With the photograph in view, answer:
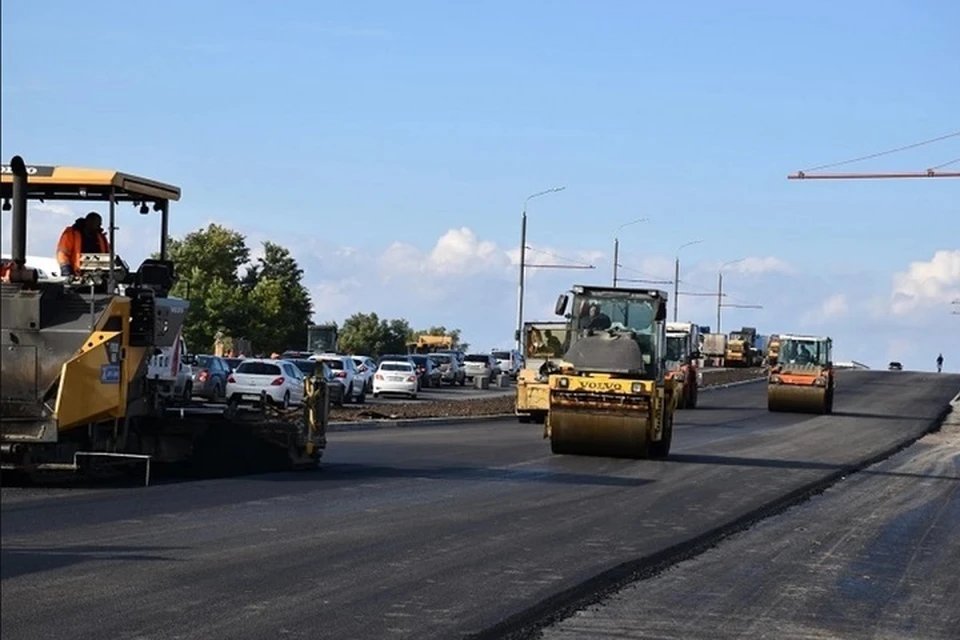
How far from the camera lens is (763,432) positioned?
146 feet

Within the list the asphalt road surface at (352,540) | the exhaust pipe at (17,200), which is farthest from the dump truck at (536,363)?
the exhaust pipe at (17,200)

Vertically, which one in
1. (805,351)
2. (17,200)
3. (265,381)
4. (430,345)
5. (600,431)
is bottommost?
(600,431)

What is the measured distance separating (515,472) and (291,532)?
32.5 ft

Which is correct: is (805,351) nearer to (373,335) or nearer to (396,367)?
(396,367)

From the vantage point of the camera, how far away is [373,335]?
140125 mm

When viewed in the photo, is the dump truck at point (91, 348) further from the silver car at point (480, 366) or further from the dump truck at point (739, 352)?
the dump truck at point (739, 352)

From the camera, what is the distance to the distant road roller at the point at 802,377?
5666cm

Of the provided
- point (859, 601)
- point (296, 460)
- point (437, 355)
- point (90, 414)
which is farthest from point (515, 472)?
point (437, 355)

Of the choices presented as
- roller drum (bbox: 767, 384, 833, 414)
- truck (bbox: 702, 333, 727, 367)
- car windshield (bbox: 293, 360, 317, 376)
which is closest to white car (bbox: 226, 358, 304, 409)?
car windshield (bbox: 293, 360, 317, 376)

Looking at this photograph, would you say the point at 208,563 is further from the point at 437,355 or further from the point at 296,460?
the point at 437,355

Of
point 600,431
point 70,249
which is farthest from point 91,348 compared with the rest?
point 600,431

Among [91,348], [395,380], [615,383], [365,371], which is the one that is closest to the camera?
[91,348]

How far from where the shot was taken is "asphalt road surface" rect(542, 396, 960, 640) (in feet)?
37.1

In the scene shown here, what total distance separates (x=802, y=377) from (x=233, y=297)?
4376cm
